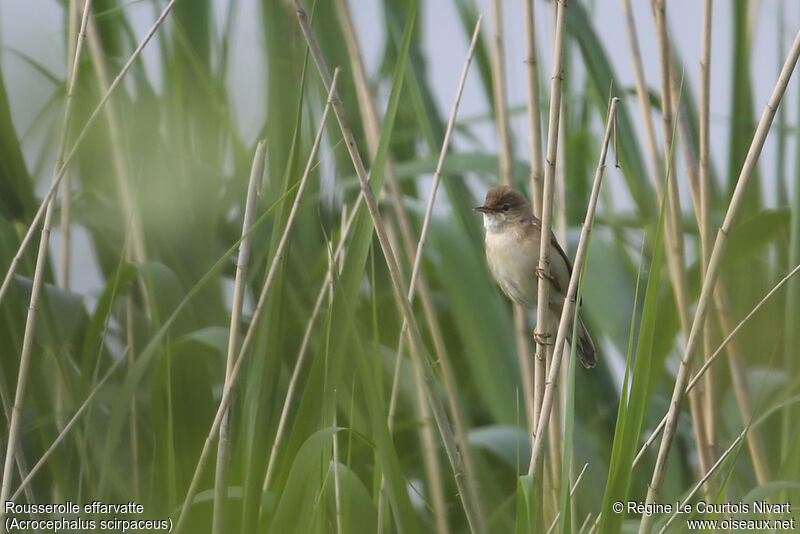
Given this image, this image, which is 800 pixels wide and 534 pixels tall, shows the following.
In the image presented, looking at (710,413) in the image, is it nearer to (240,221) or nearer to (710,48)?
(710,48)

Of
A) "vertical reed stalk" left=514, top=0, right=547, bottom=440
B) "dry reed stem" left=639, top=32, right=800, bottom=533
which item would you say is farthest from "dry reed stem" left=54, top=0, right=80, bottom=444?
"dry reed stem" left=639, top=32, right=800, bottom=533

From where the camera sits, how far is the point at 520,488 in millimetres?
1800

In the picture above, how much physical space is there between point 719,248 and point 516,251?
1.28m

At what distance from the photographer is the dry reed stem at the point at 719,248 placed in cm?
180

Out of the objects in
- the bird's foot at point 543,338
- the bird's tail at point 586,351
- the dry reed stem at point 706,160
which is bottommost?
the bird's tail at point 586,351

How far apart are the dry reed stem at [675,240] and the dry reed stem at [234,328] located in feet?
3.42

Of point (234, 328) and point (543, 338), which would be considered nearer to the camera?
point (234, 328)

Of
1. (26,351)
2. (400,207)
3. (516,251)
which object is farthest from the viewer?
(516,251)

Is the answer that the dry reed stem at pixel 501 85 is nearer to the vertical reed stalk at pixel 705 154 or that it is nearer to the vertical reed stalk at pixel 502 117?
the vertical reed stalk at pixel 502 117

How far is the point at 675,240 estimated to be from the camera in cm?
258

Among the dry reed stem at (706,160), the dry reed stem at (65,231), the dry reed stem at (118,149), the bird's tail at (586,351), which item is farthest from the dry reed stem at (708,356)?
the dry reed stem at (65,231)

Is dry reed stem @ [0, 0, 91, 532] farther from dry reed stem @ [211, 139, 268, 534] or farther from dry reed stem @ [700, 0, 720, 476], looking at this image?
dry reed stem @ [700, 0, 720, 476]

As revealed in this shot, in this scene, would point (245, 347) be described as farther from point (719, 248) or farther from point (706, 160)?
point (706, 160)

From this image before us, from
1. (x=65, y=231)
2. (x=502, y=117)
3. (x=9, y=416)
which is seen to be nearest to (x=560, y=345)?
(x=502, y=117)
